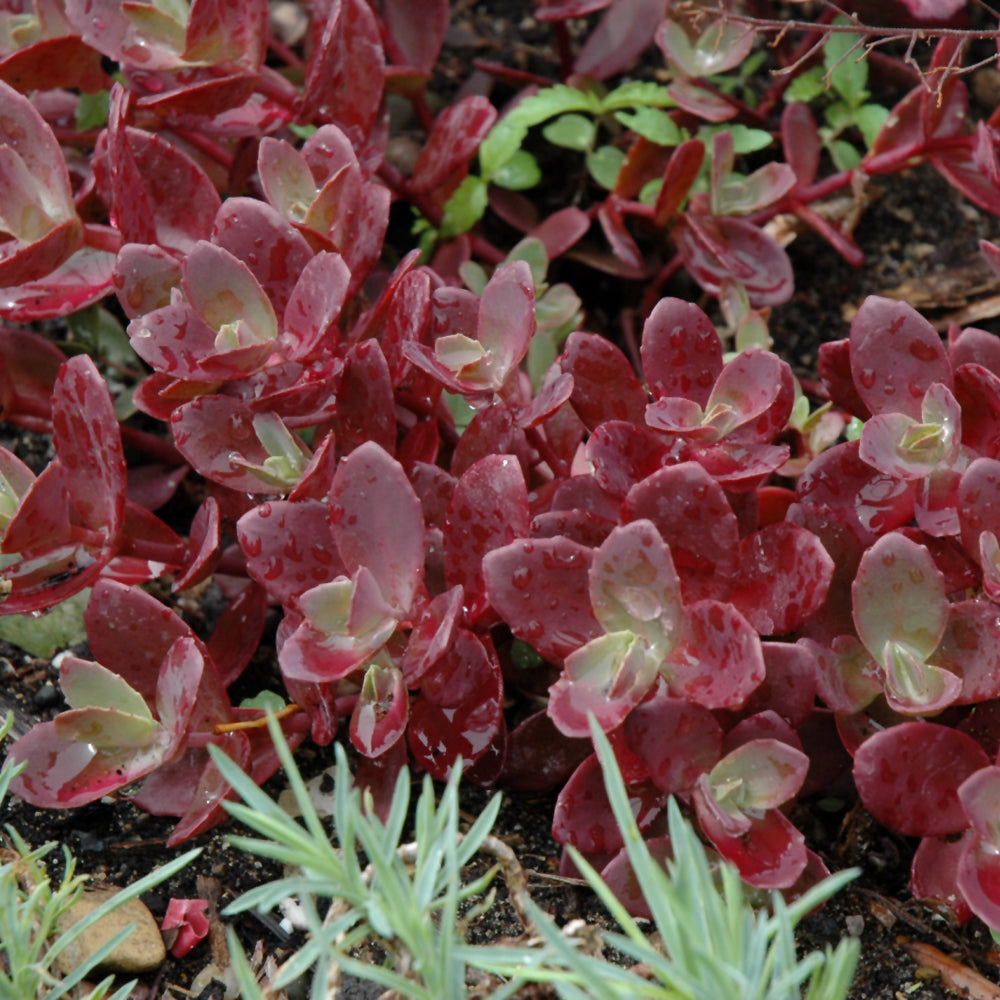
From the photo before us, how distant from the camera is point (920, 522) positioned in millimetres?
1287

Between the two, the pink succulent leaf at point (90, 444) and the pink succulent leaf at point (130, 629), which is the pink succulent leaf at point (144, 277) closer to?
the pink succulent leaf at point (90, 444)

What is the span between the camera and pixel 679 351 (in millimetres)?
1337

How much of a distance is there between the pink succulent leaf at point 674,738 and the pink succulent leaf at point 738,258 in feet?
2.79

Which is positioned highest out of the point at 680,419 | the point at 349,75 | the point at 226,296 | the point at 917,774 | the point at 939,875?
the point at 349,75

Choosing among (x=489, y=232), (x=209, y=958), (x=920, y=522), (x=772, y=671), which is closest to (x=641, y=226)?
(x=489, y=232)

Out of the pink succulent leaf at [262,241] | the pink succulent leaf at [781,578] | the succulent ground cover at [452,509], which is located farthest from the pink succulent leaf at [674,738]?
the pink succulent leaf at [262,241]

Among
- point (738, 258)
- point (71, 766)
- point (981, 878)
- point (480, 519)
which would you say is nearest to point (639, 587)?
point (480, 519)

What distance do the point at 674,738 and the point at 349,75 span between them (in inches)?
41.2

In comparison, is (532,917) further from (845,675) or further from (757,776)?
(845,675)

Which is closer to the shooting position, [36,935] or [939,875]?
[36,935]

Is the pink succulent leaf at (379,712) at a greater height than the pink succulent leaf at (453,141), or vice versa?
the pink succulent leaf at (453,141)

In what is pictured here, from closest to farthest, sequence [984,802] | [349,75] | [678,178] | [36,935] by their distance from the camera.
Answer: [36,935], [984,802], [349,75], [678,178]

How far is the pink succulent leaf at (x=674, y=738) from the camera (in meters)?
1.17

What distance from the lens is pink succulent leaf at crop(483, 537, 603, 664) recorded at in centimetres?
116
